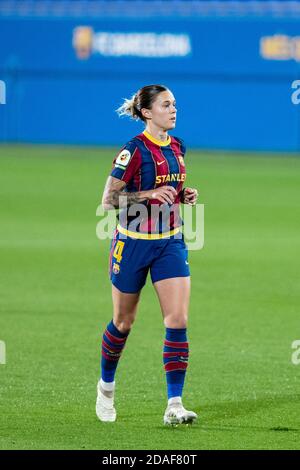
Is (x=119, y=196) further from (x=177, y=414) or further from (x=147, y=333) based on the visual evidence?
(x=147, y=333)

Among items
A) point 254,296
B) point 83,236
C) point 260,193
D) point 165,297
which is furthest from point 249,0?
point 165,297

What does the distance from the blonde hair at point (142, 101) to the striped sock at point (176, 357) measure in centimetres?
140

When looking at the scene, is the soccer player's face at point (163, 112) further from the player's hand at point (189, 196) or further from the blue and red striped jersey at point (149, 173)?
the player's hand at point (189, 196)

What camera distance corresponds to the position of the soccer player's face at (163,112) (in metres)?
7.10

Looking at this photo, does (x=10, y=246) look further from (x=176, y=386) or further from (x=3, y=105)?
(x=3, y=105)

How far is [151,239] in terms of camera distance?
7047 millimetres

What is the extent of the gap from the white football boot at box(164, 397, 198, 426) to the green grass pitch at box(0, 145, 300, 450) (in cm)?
6

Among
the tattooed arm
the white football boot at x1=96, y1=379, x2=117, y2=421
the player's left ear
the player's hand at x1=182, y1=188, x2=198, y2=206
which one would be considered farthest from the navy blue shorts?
the player's left ear

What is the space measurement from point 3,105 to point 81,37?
10.0 ft

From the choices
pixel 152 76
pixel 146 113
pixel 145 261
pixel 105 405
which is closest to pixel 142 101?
pixel 146 113

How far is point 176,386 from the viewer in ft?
22.9

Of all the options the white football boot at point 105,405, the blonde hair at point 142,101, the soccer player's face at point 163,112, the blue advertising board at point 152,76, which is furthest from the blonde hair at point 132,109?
the blue advertising board at point 152,76

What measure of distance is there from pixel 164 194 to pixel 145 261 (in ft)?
1.49

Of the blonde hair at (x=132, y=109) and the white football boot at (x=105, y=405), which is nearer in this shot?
the white football boot at (x=105, y=405)
